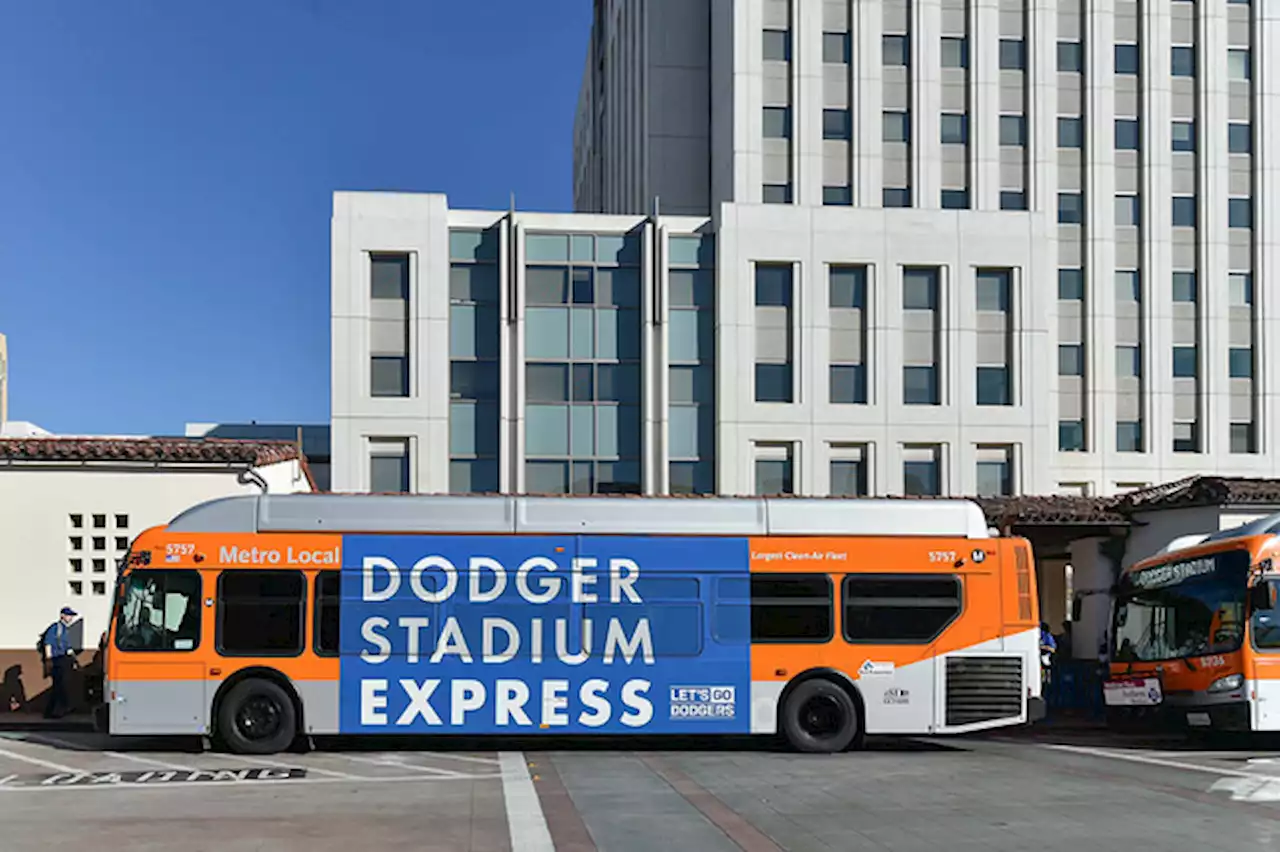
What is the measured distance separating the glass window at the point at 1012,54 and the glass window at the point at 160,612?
3820 cm

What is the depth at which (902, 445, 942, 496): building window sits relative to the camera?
3741 cm

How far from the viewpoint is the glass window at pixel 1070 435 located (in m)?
47.4

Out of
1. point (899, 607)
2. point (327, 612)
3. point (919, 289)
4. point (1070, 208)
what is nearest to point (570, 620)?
point (327, 612)

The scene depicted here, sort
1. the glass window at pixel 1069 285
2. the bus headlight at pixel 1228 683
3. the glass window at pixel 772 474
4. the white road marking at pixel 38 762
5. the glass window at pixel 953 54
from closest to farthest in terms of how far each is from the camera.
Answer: the white road marking at pixel 38 762 < the bus headlight at pixel 1228 683 < the glass window at pixel 772 474 < the glass window at pixel 953 54 < the glass window at pixel 1069 285

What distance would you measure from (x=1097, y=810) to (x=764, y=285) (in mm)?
25965

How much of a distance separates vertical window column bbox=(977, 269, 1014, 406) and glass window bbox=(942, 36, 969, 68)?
12.1 meters

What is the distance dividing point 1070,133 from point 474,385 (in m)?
24.0

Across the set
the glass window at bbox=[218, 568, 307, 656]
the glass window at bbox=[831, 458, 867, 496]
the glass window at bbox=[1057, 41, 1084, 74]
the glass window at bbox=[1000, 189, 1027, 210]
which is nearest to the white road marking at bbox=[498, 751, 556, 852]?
the glass window at bbox=[218, 568, 307, 656]

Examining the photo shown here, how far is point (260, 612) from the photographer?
17.2m

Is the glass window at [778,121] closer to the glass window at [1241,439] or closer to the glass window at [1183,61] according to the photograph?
the glass window at [1183,61]

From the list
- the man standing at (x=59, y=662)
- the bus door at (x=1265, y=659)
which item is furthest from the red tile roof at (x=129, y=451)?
the bus door at (x=1265, y=659)

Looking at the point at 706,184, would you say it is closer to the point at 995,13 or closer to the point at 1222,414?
the point at 995,13

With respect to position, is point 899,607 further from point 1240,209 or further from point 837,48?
point 1240,209

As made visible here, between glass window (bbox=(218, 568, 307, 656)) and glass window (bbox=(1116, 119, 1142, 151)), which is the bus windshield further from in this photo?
glass window (bbox=(1116, 119, 1142, 151))
